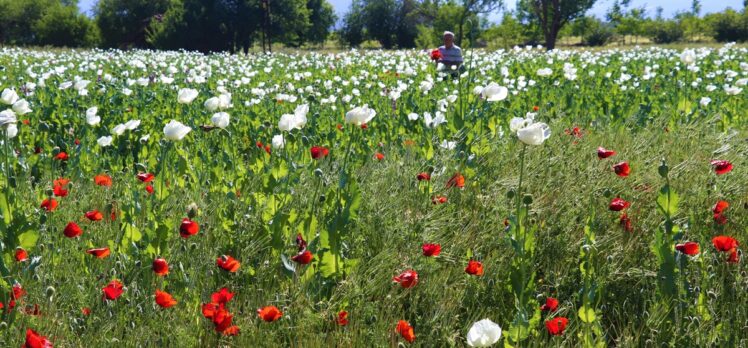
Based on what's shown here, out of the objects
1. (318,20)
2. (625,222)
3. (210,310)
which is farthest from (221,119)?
(318,20)

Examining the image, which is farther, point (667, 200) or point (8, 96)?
point (8, 96)

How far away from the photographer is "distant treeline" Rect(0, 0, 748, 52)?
39438 millimetres

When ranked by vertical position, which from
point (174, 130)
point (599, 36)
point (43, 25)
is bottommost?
point (599, 36)

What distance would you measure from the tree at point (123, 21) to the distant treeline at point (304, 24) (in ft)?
0.23

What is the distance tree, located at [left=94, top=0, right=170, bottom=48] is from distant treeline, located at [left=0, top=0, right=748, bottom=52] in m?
0.07

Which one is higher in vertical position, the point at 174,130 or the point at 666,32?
the point at 666,32

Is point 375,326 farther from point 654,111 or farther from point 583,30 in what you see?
point 583,30

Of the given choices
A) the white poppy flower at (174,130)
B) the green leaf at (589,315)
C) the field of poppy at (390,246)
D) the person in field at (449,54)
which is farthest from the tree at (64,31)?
the green leaf at (589,315)

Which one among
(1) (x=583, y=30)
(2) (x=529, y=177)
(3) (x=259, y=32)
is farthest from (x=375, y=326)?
(1) (x=583, y=30)

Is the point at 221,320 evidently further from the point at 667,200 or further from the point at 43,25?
the point at 43,25

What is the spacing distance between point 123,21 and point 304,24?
1478cm

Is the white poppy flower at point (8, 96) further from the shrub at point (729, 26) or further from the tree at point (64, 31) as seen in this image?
the shrub at point (729, 26)

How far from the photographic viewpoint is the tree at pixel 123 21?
48781 mm

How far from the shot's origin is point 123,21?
1935 inches
